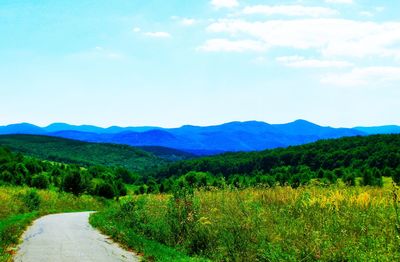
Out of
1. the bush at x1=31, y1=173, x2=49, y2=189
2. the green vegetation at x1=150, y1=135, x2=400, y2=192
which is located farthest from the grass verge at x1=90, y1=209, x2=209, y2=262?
the green vegetation at x1=150, y1=135, x2=400, y2=192

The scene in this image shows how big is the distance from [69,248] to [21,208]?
85.2ft

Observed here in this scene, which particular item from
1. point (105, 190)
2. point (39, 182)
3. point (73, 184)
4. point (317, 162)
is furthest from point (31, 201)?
point (317, 162)

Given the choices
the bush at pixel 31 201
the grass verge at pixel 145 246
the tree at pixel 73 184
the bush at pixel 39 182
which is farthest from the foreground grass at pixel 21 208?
the bush at pixel 39 182

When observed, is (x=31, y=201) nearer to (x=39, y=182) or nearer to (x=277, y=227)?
(x=277, y=227)

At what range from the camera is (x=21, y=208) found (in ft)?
129

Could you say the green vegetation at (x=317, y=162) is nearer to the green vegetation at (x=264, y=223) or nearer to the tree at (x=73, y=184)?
the tree at (x=73, y=184)

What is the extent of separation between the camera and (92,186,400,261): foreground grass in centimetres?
1093

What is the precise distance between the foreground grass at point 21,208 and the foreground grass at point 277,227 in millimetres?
4060

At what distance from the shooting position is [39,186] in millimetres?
78688

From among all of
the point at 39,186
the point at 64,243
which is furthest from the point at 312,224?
the point at 39,186

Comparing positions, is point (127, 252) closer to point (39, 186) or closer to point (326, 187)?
point (326, 187)

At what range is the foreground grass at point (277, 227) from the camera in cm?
1093

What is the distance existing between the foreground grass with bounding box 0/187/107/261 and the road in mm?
506

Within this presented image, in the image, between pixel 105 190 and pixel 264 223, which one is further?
pixel 105 190
